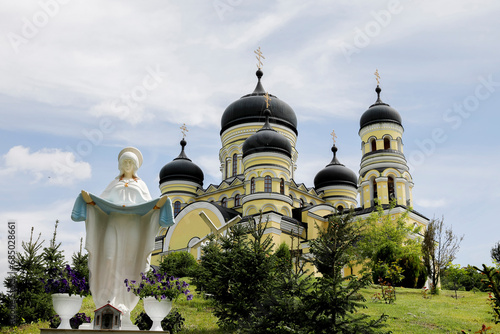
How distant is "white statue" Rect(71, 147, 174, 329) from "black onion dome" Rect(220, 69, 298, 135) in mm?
26469

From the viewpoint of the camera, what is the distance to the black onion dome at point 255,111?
→ 34469 millimetres

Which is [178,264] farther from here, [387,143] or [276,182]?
[387,143]

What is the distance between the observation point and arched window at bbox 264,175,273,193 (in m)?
28.3

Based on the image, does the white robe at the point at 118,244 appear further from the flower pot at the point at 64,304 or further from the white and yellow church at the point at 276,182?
the white and yellow church at the point at 276,182

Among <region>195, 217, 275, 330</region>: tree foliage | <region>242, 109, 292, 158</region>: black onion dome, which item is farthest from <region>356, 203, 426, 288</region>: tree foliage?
<region>195, 217, 275, 330</region>: tree foliage

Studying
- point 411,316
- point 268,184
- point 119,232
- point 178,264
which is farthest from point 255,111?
point 119,232

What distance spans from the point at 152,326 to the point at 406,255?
15808 millimetres

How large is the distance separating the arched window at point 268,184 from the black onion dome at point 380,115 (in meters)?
7.09

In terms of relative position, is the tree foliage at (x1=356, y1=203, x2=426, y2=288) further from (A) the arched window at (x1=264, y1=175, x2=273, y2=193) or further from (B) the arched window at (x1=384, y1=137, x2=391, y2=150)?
(A) the arched window at (x1=264, y1=175, x2=273, y2=193)

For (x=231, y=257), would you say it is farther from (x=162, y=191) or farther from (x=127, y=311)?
(x=162, y=191)

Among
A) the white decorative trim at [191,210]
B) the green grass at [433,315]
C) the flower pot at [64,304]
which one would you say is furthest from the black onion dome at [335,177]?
the flower pot at [64,304]

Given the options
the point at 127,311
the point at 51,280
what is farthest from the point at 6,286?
the point at 127,311

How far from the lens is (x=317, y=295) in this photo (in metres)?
6.79

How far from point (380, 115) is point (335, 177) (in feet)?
24.1
